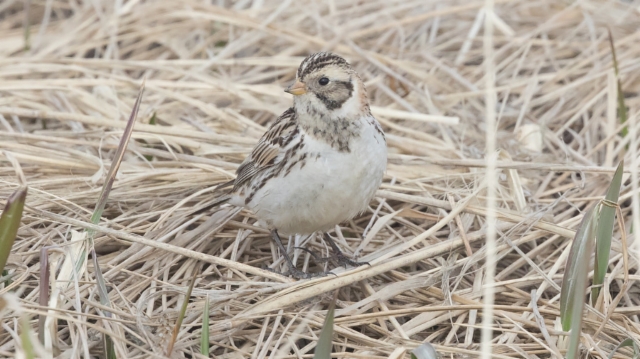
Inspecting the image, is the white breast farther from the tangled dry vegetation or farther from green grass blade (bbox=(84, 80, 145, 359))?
green grass blade (bbox=(84, 80, 145, 359))

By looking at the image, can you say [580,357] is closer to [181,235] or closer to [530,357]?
[530,357]

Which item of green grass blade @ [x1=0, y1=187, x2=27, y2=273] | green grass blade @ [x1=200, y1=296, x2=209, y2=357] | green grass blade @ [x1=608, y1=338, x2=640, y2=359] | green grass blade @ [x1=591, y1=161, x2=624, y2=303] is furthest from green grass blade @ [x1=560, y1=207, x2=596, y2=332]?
Answer: green grass blade @ [x1=0, y1=187, x2=27, y2=273]

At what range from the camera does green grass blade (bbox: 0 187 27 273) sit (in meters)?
2.73

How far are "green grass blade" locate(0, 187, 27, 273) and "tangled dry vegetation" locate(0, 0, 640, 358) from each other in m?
0.29

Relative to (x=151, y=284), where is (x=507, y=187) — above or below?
above

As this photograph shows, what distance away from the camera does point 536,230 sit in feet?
13.0

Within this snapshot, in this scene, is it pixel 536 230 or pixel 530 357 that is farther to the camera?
pixel 536 230

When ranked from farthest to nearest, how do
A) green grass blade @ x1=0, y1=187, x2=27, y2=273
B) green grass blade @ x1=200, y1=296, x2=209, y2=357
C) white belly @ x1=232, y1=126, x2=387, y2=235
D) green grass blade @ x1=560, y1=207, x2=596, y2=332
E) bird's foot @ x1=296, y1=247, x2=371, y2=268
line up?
bird's foot @ x1=296, y1=247, x2=371, y2=268 < white belly @ x1=232, y1=126, x2=387, y2=235 < green grass blade @ x1=560, y1=207, x2=596, y2=332 < green grass blade @ x1=200, y1=296, x2=209, y2=357 < green grass blade @ x1=0, y1=187, x2=27, y2=273

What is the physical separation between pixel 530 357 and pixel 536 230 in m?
0.88

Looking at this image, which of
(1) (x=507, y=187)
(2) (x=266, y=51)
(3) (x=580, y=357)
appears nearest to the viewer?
(3) (x=580, y=357)

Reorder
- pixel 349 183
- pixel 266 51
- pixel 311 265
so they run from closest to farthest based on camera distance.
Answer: pixel 349 183, pixel 311 265, pixel 266 51

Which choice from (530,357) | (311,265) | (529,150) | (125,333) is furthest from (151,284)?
(529,150)

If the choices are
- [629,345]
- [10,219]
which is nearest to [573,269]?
[629,345]

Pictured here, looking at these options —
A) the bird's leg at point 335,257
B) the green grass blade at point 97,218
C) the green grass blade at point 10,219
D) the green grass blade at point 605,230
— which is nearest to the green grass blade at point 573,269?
the green grass blade at point 605,230
